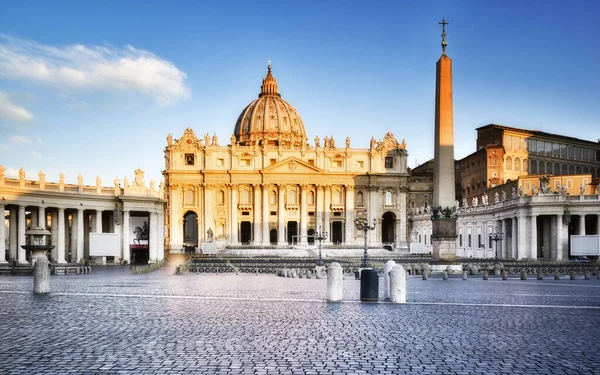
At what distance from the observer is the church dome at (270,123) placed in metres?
126

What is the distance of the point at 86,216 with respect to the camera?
189ft

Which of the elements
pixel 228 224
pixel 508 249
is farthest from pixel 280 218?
pixel 508 249

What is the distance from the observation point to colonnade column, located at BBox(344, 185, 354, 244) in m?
98.6

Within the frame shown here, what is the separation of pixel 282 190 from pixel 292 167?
382 cm

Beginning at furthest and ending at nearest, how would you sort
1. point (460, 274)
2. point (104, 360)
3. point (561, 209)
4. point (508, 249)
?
point (508, 249), point (561, 209), point (460, 274), point (104, 360)

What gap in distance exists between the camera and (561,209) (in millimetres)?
53625

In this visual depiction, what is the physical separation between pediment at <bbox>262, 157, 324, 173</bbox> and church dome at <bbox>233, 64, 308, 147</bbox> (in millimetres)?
25502

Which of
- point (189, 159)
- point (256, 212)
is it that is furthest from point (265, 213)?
point (189, 159)

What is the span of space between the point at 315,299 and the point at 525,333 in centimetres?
797

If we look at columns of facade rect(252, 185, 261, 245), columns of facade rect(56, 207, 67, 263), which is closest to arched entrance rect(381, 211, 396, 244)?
columns of facade rect(252, 185, 261, 245)

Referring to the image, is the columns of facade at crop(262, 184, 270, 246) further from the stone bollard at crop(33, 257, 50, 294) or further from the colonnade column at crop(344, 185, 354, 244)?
the stone bollard at crop(33, 257, 50, 294)

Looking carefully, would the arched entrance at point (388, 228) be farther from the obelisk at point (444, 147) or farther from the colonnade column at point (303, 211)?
the obelisk at point (444, 147)

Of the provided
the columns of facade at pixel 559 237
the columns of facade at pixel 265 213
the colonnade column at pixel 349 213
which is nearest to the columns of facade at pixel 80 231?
the columns of facade at pixel 559 237

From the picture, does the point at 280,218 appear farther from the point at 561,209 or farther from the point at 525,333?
the point at 525,333
